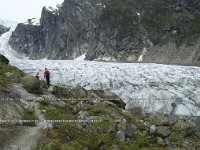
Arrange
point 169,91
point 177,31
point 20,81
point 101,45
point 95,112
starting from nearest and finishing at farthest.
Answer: point 95,112, point 20,81, point 169,91, point 177,31, point 101,45

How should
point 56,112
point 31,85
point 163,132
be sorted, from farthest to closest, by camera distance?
point 31,85 < point 56,112 < point 163,132

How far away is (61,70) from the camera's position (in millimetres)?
69312

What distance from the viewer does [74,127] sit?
20.7 meters

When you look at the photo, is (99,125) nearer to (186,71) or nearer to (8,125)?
(8,125)

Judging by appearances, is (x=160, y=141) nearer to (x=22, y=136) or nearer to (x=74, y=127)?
(x=74, y=127)

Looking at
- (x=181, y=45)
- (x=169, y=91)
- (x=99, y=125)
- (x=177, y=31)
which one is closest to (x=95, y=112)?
(x=99, y=125)

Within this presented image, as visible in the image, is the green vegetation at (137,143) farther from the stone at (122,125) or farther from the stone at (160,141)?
the stone at (122,125)

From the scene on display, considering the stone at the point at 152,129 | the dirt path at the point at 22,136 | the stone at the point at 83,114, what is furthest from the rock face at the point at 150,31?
the dirt path at the point at 22,136

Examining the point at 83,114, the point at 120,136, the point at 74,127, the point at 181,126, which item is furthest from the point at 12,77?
the point at 181,126

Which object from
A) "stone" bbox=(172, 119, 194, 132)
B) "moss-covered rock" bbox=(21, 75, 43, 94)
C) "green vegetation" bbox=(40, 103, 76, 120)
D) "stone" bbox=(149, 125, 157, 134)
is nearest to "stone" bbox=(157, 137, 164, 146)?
"stone" bbox=(149, 125, 157, 134)

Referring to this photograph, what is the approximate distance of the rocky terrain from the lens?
733 inches

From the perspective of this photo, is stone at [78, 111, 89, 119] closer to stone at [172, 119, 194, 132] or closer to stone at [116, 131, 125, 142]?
stone at [116, 131, 125, 142]

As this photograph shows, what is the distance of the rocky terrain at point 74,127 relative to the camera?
61.1 feet

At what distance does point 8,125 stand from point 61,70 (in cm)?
4956
